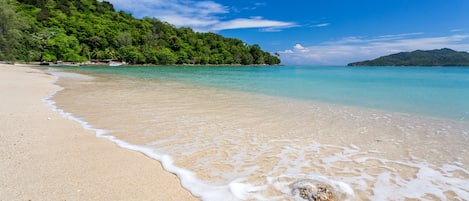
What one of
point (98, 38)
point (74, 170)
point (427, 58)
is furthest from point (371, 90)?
point (427, 58)

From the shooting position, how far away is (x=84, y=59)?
86.6 meters

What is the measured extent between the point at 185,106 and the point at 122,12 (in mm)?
156598

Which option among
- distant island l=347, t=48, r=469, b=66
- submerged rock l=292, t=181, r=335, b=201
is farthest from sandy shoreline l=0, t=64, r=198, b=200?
distant island l=347, t=48, r=469, b=66

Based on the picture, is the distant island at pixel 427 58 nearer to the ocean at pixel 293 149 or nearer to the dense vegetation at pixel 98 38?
the dense vegetation at pixel 98 38

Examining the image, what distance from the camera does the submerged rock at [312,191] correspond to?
2662 millimetres

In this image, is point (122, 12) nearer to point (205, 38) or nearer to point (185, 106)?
point (205, 38)

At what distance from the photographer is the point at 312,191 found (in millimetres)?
2777

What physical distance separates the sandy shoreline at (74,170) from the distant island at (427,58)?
555 ft

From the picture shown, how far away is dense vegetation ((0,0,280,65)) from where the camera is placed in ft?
222

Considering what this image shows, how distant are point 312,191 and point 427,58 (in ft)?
634

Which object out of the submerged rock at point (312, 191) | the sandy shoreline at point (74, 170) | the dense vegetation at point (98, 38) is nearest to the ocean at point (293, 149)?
the submerged rock at point (312, 191)

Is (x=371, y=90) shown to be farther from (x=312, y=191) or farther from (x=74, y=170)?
(x=74, y=170)

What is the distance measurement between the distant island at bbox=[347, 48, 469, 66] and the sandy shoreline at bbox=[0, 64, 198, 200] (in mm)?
169214

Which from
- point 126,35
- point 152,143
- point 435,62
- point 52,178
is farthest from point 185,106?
point 435,62
